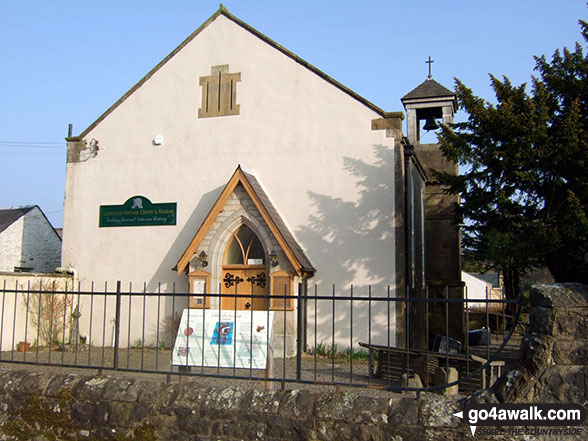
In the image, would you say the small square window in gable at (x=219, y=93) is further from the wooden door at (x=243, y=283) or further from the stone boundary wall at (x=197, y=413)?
the stone boundary wall at (x=197, y=413)

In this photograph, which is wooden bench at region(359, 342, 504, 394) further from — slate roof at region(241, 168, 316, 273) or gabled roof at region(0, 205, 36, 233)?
gabled roof at region(0, 205, 36, 233)

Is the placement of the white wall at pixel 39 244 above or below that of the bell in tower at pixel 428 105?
below

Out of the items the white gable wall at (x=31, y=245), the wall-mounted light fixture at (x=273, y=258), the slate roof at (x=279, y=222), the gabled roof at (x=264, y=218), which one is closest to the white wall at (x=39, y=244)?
the white gable wall at (x=31, y=245)

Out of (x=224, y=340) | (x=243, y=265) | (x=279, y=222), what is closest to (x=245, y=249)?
(x=243, y=265)

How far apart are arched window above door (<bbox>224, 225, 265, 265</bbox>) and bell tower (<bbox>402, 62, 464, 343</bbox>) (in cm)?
676

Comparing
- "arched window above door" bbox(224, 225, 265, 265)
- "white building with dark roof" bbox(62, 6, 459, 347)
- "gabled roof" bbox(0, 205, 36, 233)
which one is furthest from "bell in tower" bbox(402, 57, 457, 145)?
"gabled roof" bbox(0, 205, 36, 233)

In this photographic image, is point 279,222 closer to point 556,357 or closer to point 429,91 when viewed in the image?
point 429,91

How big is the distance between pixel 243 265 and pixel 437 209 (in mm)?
8018

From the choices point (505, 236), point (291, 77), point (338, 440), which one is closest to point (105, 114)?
point (291, 77)

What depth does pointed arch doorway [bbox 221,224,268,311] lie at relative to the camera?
14.7 metres

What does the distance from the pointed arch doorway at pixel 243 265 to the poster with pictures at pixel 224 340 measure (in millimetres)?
7193

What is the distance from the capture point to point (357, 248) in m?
14.4

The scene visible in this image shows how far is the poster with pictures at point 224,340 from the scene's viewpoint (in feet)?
23.2

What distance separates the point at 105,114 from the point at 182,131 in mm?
2495
